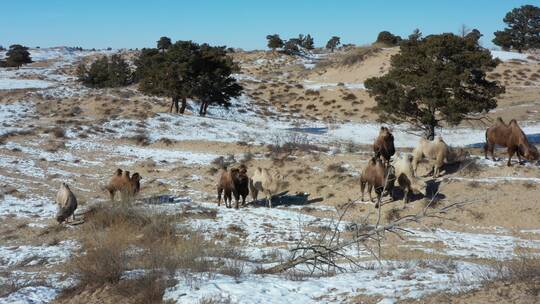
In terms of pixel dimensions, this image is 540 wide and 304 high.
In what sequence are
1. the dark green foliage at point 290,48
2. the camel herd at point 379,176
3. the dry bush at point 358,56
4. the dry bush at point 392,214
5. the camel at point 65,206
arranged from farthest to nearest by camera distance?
the dark green foliage at point 290,48 → the dry bush at point 358,56 → the camel herd at point 379,176 → the dry bush at point 392,214 → the camel at point 65,206

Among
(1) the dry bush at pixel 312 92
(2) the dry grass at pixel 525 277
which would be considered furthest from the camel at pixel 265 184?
(1) the dry bush at pixel 312 92

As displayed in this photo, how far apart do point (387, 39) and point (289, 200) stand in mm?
56723

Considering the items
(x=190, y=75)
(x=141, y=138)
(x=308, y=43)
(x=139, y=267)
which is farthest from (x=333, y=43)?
(x=139, y=267)

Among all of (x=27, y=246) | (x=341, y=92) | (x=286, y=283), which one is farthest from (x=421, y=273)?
(x=341, y=92)

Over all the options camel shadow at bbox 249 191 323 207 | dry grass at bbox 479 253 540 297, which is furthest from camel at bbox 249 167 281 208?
dry grass at bbox 479 253 540 297

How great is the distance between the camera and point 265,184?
1805cm

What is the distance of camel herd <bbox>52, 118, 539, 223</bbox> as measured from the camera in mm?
16797

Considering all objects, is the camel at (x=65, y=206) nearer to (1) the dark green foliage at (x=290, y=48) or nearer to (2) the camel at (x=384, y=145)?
(2) the camel at (x=384, y=145)

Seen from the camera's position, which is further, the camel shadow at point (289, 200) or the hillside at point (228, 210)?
the camel shadow at point (289, 200)

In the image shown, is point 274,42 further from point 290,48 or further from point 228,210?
point 228,210

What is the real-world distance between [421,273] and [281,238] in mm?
6989

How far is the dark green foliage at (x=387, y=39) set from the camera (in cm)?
7062

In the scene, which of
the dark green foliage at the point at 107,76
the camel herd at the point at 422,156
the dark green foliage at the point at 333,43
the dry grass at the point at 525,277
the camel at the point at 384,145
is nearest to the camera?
the dry grass at the point at 525,277

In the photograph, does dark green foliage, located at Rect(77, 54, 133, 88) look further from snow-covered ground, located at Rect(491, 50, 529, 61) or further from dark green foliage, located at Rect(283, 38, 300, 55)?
snow-covered ground, located at Rect(491, 50, 529, 61)
